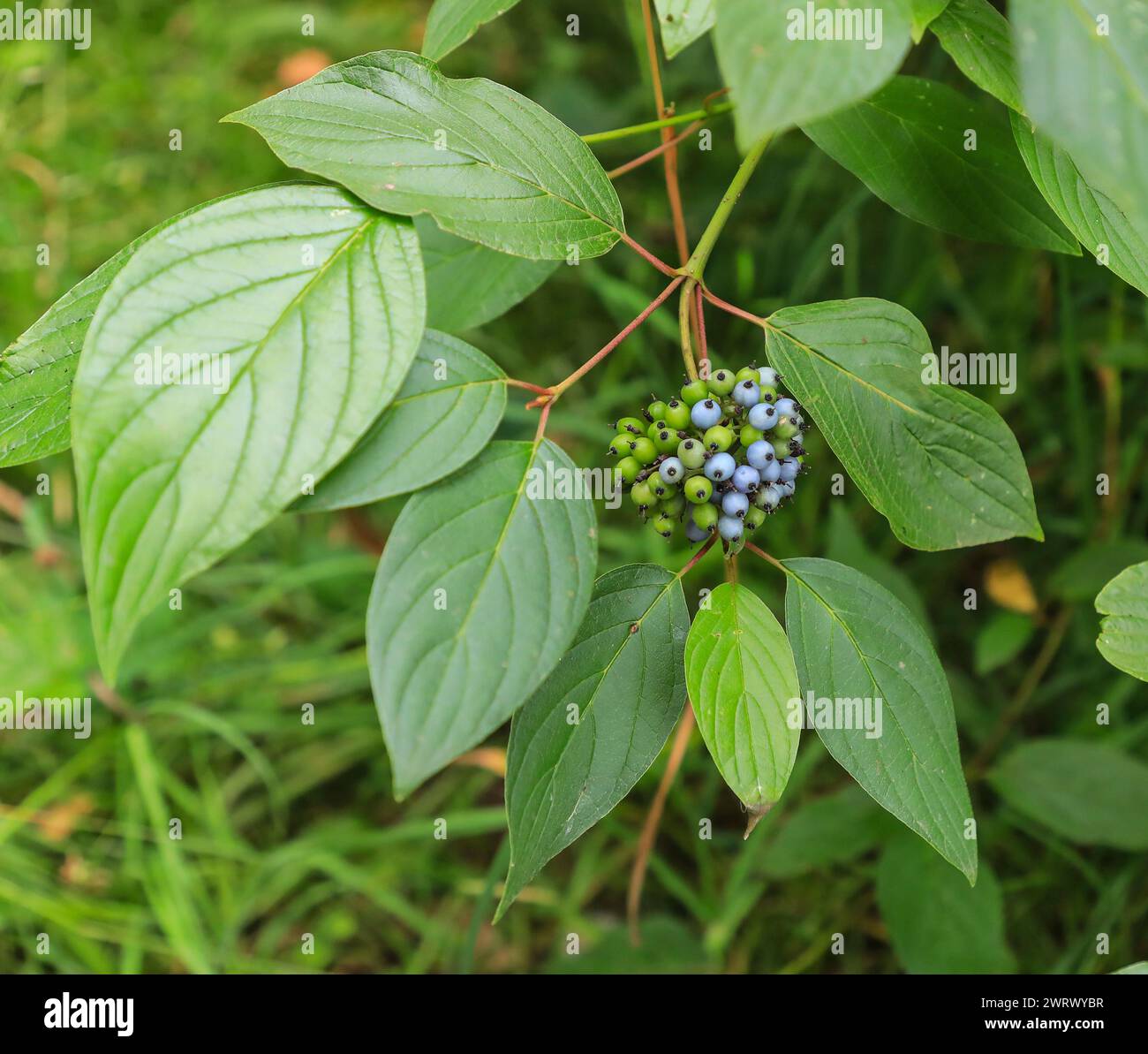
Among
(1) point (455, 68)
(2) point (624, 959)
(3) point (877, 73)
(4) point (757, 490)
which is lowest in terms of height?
(2) point (624, 959)

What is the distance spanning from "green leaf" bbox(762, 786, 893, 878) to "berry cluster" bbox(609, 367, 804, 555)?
2.64 feet

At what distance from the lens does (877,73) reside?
2.15ft

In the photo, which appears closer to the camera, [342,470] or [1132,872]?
[342,470]

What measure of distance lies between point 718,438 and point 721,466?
1.1 inches

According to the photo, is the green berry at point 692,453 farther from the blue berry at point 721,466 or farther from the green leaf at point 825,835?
the green leaf at point 825,835

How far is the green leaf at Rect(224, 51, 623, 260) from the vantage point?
82 cm

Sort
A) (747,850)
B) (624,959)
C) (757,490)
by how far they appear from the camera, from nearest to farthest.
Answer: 1. (757,490)
2. (624,959)
3. (747,850)

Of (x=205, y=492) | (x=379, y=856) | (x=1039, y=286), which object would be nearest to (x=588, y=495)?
(x=205, y=492)

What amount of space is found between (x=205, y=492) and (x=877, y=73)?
0.56 meters

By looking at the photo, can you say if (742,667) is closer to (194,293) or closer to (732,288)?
(194,293)
